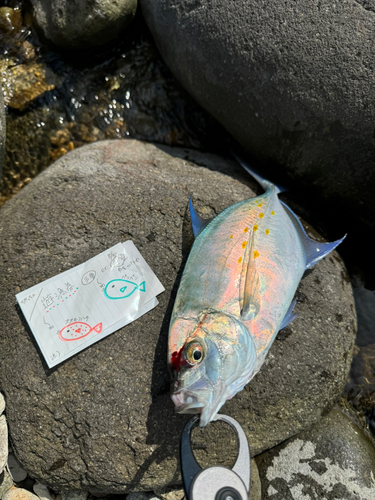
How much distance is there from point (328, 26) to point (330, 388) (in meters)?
2.57

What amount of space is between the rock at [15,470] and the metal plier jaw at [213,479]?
1.25 metres

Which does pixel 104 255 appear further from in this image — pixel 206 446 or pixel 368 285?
pixel 368 285

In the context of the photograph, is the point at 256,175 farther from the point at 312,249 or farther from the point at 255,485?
the point at 255,485

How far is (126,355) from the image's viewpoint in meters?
2.11

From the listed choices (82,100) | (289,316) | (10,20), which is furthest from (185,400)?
(10,20)

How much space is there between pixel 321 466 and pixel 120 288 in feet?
6.16

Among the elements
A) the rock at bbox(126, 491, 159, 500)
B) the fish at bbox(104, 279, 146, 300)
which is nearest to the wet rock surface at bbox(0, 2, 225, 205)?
the fish at bbox(104, 279, 146, 300)

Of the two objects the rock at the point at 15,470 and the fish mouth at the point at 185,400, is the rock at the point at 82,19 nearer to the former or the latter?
the fish mouth at the point at 185,400

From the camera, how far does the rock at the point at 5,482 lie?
206 cm

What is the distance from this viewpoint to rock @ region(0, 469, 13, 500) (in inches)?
81.1

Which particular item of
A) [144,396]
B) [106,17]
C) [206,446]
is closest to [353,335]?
[206,446]

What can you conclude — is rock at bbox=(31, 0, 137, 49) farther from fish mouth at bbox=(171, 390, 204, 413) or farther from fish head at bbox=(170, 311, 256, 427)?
fish mouth at bbox=(171, 390, 204, 413)

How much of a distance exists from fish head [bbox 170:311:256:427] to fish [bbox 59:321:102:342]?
2.15ft

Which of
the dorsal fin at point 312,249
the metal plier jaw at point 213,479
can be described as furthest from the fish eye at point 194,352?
the dorsal fin at point 312,249
